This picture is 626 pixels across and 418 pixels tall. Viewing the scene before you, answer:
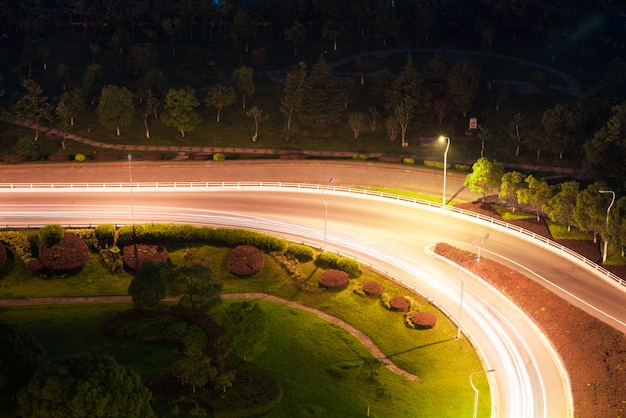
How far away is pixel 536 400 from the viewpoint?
202 ft

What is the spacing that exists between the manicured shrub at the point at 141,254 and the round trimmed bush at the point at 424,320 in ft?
91.4

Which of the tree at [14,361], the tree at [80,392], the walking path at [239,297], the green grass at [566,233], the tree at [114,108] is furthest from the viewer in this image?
the tree at [114,108]

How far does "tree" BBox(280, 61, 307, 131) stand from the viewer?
120750 millimetres

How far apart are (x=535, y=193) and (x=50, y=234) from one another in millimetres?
55009

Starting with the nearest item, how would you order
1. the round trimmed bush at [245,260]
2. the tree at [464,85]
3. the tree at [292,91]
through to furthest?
the round trimmed bush at [245,260], the tree at [292,91], the tree at [464,85]

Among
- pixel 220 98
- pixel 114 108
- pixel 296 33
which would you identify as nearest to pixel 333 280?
pixel 220 98

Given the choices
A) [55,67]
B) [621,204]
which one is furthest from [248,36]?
[621,204]

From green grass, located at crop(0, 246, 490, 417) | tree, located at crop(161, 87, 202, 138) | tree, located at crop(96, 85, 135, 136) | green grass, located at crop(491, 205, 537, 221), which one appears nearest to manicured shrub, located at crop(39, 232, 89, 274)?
green grass, located at crop(0, 246, 490, 417)

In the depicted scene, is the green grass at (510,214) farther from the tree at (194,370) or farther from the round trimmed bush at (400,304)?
the tree at (194,370)

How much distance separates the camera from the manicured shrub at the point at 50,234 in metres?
82.7

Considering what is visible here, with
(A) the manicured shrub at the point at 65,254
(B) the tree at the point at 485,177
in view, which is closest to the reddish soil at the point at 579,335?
(B) the tree at the point at 485,177

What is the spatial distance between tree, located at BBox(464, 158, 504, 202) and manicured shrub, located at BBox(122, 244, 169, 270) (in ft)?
126

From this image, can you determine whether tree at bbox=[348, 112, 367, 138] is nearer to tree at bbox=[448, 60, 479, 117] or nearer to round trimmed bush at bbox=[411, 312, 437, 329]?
tree at bbox=[448, 60, 479, 117]

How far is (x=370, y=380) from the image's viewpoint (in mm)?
60875
